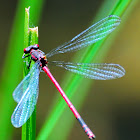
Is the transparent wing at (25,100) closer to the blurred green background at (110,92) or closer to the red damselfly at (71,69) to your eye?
the red damselfly at (71,69)

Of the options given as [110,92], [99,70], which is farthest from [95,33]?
[110,92]

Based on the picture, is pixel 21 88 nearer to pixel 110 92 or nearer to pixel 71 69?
pixel 71 69

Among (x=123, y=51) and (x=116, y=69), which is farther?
(x=123, y=51)

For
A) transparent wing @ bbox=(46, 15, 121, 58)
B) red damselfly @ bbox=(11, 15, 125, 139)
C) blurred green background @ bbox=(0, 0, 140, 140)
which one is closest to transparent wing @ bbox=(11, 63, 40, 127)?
red damselfly @ bbox=(11, 15, 125, 139)

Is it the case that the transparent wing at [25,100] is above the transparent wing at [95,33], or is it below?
below

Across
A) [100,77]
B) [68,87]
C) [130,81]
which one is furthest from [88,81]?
[130,81]

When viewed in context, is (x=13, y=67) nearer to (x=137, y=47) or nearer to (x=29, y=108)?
(x=29, y=108)

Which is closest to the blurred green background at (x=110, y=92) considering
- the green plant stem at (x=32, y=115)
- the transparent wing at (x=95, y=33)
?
the transparent wing at (x=95, y=33)

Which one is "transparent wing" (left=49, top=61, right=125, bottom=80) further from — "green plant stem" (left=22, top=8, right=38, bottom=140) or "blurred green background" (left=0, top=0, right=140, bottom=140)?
"blurred green background" (left=0, top=0, right=140, bottom=140)
